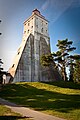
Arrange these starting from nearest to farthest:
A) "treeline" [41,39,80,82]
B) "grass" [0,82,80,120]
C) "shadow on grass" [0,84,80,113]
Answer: "grass" [0,82,80,120] → "shadow on grass" [0,84,80,113] → "treeline" [41,39,80,82]

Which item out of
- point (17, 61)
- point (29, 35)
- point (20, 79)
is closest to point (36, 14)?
point (29, 35)

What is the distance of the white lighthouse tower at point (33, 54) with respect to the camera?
1930 inches

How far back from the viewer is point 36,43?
182 ft

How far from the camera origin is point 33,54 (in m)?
53.4

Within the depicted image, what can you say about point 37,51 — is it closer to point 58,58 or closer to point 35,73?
point 35,73

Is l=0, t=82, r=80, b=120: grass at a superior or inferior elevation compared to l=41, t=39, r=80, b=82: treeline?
inferior

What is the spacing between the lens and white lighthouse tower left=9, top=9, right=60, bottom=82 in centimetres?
4903

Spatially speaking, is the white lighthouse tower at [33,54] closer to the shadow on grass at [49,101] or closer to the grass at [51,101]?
the grass at [51,101]

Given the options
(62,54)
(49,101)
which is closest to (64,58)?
(62,54)

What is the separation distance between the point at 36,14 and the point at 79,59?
28.5 meters

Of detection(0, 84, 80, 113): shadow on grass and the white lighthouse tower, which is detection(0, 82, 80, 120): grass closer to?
detection(0, 84, 80, 113): shadow on grass

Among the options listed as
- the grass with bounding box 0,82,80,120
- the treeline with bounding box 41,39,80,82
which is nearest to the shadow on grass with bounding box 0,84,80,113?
the grass with bounding box 0,82,80,120

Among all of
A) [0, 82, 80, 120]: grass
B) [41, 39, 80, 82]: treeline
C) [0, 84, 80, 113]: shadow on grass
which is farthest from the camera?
[41, 39, 80, 82]: treeline

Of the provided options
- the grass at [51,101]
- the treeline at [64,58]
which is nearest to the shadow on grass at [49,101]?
the grass at [51,101]
